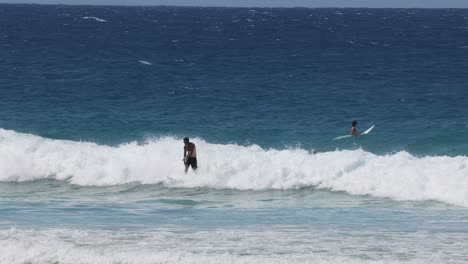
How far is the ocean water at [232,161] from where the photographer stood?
61.7 ft

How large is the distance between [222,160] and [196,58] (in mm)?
34494

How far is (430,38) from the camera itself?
86.2 metres

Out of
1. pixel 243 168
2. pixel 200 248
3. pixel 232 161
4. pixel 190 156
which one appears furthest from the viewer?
pixel 232 161

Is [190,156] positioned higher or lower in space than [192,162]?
higher

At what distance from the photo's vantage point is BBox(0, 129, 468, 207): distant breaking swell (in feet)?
83.6

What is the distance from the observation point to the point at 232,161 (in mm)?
28000

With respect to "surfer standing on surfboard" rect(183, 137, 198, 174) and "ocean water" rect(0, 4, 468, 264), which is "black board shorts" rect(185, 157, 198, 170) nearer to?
"surfer standing on surfboard" rect(183, 137, 198, 174)

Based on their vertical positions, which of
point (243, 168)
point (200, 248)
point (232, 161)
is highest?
point (232, 161)

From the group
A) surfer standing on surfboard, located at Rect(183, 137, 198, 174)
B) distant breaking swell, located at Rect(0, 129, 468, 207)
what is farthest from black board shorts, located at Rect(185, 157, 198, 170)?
distant breaking swell, located at Rect(0, 129, 468, 207)

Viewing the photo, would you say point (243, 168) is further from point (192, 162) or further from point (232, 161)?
point (192, 162)

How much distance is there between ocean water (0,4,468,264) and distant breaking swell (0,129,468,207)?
61 millimetres

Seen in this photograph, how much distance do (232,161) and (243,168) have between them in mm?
529

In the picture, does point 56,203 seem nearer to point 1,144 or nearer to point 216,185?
point 216,185

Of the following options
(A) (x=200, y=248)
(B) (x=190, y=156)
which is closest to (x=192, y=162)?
(B) (x=190, y=156)
